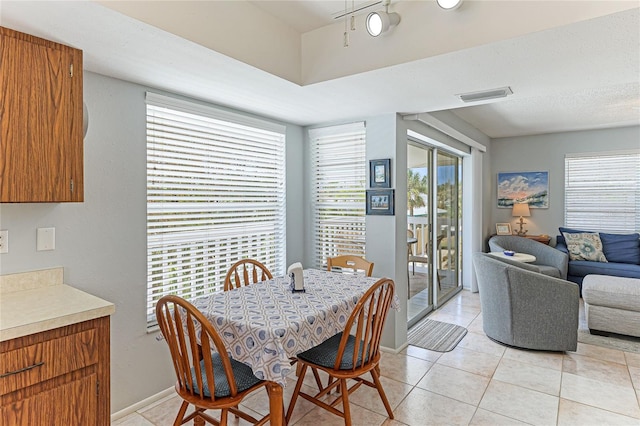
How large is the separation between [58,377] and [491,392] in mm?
2666

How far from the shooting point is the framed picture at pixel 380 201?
323 centimetres

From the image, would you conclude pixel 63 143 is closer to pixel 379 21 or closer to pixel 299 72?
pixel 299 72

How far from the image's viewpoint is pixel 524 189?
602 centimetres

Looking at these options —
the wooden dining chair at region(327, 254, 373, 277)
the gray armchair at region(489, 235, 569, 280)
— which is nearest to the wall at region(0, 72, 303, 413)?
the wooden dining chair at region(327, 254, 373, 277)

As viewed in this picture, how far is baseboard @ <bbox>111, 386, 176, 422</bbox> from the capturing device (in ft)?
7.50

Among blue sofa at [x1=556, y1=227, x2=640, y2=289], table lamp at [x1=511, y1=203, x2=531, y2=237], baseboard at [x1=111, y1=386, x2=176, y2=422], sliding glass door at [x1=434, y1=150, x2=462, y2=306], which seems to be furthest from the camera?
table lamp at [x1=511, y1=203, x2=531, y2=237]

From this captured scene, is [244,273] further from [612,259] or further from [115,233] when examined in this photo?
[612,259]

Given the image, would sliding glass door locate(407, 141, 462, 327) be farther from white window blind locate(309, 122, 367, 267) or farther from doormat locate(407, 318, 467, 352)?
white window blind locate(309, 122, 367, 267)

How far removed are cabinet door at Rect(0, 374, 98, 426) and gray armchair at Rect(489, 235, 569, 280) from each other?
191 inches

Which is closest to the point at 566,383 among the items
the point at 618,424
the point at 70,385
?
the point at 618,424

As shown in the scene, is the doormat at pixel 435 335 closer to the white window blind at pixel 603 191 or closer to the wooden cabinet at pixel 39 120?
the wooden cabinet at pixel 39 120

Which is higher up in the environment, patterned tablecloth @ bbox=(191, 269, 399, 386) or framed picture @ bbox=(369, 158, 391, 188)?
framed picture @ bbox=(369, 158, 391, 188)

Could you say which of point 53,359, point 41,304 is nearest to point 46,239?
point 41,304

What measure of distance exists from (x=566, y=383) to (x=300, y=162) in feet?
9.77
